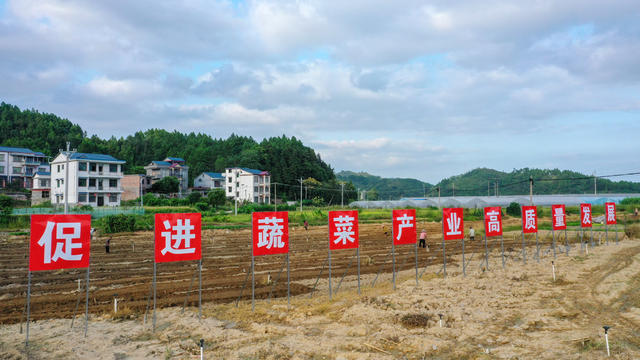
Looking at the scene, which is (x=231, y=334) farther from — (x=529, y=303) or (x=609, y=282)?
(x=609, y=282)

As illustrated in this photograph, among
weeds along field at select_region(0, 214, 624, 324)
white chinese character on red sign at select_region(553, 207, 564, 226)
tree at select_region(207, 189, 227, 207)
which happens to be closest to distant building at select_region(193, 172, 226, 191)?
tree at select_region(207, 189, 227, 207)

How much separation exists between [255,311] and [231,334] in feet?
6.94

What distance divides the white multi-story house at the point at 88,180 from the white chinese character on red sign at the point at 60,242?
56187 mm

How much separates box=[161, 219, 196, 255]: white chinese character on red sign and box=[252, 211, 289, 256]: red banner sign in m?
1.79

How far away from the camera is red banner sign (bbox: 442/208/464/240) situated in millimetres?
16594

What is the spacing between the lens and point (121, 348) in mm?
9750

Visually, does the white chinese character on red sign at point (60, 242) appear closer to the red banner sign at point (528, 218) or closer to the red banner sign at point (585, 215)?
the red banner sign at point (528, 218)

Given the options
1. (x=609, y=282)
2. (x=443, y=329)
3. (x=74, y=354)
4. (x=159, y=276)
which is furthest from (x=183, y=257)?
(x=609, y=282)

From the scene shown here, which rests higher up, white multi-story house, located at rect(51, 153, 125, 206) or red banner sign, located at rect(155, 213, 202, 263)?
white multi-story house, located at rect(51, 153, 125, 206)

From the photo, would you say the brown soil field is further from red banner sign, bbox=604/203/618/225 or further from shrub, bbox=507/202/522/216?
shrub, bbox=507/202/522/216

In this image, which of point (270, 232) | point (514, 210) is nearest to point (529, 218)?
point (270, 232)

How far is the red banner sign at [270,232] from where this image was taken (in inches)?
473

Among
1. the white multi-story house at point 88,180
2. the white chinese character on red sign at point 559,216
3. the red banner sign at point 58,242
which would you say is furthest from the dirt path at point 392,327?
the white multi-story house at point 88,180

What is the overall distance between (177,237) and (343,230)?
5.40 m
